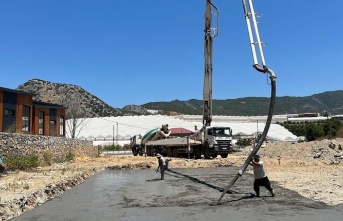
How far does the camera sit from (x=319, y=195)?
15.5 m

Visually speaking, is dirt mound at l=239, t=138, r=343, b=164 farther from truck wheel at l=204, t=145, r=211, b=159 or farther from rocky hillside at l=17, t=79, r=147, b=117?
rocky hillside at l=17, t=79, r=147, b=117

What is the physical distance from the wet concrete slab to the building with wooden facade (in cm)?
1470

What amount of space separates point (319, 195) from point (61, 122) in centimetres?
3634

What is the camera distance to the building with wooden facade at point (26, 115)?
102 feet

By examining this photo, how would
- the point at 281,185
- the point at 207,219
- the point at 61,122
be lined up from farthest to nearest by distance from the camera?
the point at 61,122
the point at 281,185
the point at 207,219

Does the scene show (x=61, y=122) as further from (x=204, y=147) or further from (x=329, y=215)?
(x=329, y=215)

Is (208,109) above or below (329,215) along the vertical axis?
above

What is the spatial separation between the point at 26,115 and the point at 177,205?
81.8ft

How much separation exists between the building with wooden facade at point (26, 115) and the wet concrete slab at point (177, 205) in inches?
579

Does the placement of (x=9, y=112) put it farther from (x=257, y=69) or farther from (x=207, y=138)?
(x=257, y=69)

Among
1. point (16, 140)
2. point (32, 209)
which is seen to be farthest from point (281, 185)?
point (16, 140)

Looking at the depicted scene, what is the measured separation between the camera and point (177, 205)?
13.7 m

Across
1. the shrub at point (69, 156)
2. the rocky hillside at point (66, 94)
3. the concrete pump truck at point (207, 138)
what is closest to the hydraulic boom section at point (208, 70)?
the concrete pump truck at point (207, 138)

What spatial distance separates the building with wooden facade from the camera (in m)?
30.9
